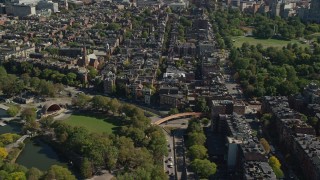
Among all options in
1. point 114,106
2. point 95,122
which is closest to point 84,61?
point 114,106

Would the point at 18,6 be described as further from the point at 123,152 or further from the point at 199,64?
the point at 123,152

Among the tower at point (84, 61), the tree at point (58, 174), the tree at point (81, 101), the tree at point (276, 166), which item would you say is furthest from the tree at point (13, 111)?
the tree at point (276, 166)

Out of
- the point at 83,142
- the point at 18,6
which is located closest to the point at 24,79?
the point at 83,142

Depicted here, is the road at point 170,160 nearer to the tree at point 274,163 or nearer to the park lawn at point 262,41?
the tree at point 274,163

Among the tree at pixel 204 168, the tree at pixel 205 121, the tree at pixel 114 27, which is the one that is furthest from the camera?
the tree at pixel 114 27

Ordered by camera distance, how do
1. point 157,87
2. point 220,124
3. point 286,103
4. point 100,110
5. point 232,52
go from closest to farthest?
point 220,124 → point 286,103 → point 100,110 → point 157,87 → point 232,52

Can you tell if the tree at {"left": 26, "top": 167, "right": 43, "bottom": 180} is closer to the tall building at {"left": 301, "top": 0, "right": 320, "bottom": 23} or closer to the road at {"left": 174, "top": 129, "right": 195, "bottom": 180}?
the road at {"left": 174, "top": 129, "right": 195, "bottom": 180}
